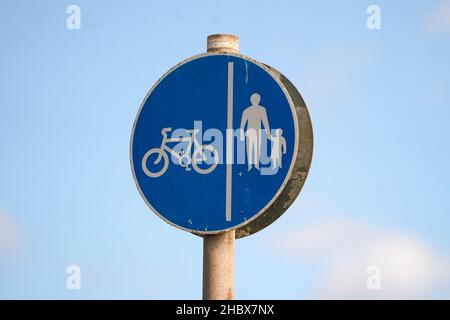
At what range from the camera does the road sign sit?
3445 mm

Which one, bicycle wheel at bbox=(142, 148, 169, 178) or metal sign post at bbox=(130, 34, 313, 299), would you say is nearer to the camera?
metal sign post at bbox=(130, 34, 313, 299)

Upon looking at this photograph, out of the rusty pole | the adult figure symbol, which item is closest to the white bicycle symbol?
the adult figure symbol

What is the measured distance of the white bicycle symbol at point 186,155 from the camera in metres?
3.51

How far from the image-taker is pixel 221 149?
3.49 m

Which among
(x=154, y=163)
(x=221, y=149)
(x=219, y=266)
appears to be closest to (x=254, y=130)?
(x=221, y=149)

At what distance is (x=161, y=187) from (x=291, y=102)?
2.20 feet

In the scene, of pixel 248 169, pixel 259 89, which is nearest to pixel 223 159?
pixel 248 169

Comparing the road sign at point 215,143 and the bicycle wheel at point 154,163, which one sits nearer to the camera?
the road sign at point 215,143

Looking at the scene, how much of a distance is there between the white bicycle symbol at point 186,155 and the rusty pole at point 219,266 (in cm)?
31

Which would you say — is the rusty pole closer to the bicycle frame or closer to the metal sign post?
the metal sign post

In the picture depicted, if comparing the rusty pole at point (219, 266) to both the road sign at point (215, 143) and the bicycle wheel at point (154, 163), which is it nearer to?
the road sign at point (215, 143)

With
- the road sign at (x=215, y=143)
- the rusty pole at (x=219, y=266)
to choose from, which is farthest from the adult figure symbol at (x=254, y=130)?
the rusty pole at (x=219, y=266)
